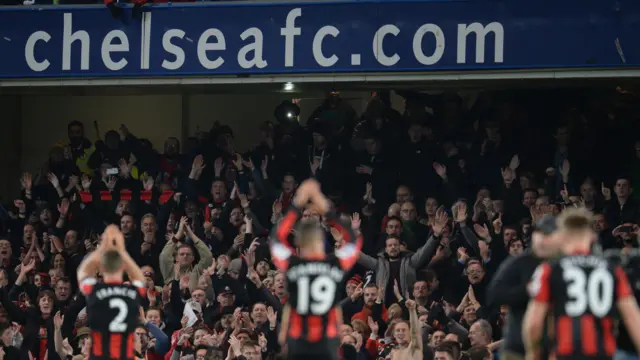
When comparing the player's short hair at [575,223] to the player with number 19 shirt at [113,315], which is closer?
the player's short hair at [575,223]

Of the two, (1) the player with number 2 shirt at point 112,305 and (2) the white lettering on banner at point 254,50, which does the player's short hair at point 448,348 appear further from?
Answer: (2) the white lettering on banner at point 254,50

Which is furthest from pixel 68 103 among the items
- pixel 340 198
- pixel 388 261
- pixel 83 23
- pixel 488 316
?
pixel 488 316

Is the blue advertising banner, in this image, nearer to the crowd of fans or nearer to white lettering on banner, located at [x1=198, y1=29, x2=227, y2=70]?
white lettering on banner, located at [x1=198, y1=29, x2=227, y2=70]

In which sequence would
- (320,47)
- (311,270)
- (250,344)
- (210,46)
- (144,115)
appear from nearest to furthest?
(311,270) → (250,344) → (320,47) → (210,46) → (144,115)

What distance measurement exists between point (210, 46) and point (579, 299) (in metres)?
8.93

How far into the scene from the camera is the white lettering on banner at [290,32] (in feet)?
64.8

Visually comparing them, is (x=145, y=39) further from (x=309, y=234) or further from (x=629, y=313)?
(x=629, y=313)

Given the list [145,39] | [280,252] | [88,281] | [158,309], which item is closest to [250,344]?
[158,309]

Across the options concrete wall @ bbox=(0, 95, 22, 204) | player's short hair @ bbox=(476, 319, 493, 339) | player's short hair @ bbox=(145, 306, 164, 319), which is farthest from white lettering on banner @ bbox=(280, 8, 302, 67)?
concrete wall @ bbox=(0, 95, 22, 204)

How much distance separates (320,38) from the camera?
19.7m

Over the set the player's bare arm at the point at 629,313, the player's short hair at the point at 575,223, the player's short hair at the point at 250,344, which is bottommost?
the player's short hair at the point at 250,344

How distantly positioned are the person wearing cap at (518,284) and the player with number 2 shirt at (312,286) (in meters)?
1.54

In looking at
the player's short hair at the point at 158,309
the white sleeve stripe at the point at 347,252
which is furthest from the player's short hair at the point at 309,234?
the player's short hair at the point at 158,309

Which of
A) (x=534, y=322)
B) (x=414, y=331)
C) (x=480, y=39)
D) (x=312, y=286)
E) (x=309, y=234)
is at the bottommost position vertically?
(x=414, y=331)
